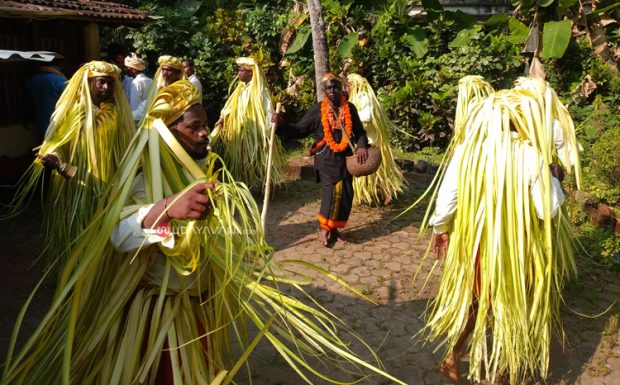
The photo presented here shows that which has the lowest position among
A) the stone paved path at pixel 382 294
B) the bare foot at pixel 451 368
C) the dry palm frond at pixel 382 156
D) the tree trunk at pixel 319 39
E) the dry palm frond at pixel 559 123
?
the stone paved path at pixel 382 294

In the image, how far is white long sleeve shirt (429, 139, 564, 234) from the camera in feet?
9.80

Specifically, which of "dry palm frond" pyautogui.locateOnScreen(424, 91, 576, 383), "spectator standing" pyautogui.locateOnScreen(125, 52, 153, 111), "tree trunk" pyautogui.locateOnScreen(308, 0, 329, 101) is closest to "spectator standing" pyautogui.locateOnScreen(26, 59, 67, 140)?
"spectator standing" pyautogui.locateOnScreen(125, 52, 153, 111)

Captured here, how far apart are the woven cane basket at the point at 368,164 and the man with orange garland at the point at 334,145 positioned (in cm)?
15

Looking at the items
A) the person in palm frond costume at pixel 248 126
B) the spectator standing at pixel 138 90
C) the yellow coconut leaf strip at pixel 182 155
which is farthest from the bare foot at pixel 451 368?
the spectator standing at pixel 138 90

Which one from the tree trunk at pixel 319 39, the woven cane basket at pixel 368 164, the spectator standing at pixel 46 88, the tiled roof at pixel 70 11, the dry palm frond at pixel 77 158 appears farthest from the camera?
the tree trunk at pixel 319 39

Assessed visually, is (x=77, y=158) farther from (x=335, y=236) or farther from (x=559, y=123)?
(x=559, y=123)

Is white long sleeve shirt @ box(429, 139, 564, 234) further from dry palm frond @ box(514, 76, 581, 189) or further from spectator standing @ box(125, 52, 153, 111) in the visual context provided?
spectator standing @ box(125, 52, 153, 111)

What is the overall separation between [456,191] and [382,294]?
4.91 feet

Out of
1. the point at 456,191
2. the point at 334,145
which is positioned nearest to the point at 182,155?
the point at 456,191

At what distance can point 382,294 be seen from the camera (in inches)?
174

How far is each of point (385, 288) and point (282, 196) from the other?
9.51 ft

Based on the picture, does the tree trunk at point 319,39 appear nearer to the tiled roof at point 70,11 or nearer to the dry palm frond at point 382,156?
the dry palm frond at point 382,156

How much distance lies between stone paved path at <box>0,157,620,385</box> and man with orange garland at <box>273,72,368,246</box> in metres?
0.32

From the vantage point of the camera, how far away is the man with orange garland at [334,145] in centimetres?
534
